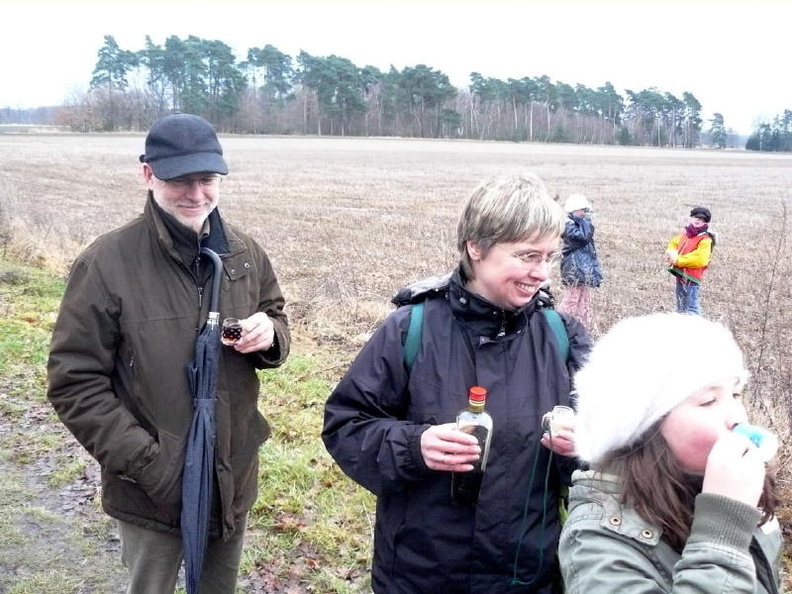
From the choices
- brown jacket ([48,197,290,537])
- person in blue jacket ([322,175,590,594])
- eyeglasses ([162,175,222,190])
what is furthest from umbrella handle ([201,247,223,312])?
person in blue jacket ([322,175,590,594])

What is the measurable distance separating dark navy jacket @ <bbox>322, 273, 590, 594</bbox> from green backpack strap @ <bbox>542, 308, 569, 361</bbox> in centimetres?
2

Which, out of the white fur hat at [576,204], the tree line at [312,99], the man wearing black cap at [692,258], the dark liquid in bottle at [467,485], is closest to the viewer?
the dark liquid in bottle at [467,485]

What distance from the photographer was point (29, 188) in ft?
80.9

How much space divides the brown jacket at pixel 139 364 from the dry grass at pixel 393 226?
176 cm

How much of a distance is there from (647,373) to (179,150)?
1.80 meters

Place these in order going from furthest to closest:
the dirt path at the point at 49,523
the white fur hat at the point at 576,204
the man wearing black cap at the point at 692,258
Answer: the white fur hat at the point at 576,204 < the man wearing black cap at the point at 692,258 < the dirt path at the point at 49,523

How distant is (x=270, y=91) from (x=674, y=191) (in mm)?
73027

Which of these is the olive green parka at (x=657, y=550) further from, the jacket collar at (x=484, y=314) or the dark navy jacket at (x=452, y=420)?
the jacket collar at (x=484, y=314)

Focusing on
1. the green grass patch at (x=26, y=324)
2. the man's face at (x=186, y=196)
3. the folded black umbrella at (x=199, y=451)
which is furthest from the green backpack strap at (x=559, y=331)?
the green grass patch at (x=26, y=324)

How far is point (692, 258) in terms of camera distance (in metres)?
A: 8.69

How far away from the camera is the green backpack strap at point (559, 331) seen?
7.23ft

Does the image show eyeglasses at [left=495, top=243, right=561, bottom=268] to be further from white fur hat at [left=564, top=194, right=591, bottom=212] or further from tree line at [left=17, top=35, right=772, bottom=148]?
tree line at [left=17, top=35, right=772, bottom=148]

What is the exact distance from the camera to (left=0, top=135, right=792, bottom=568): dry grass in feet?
28.2

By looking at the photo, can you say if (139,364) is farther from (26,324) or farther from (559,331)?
(26,324)
